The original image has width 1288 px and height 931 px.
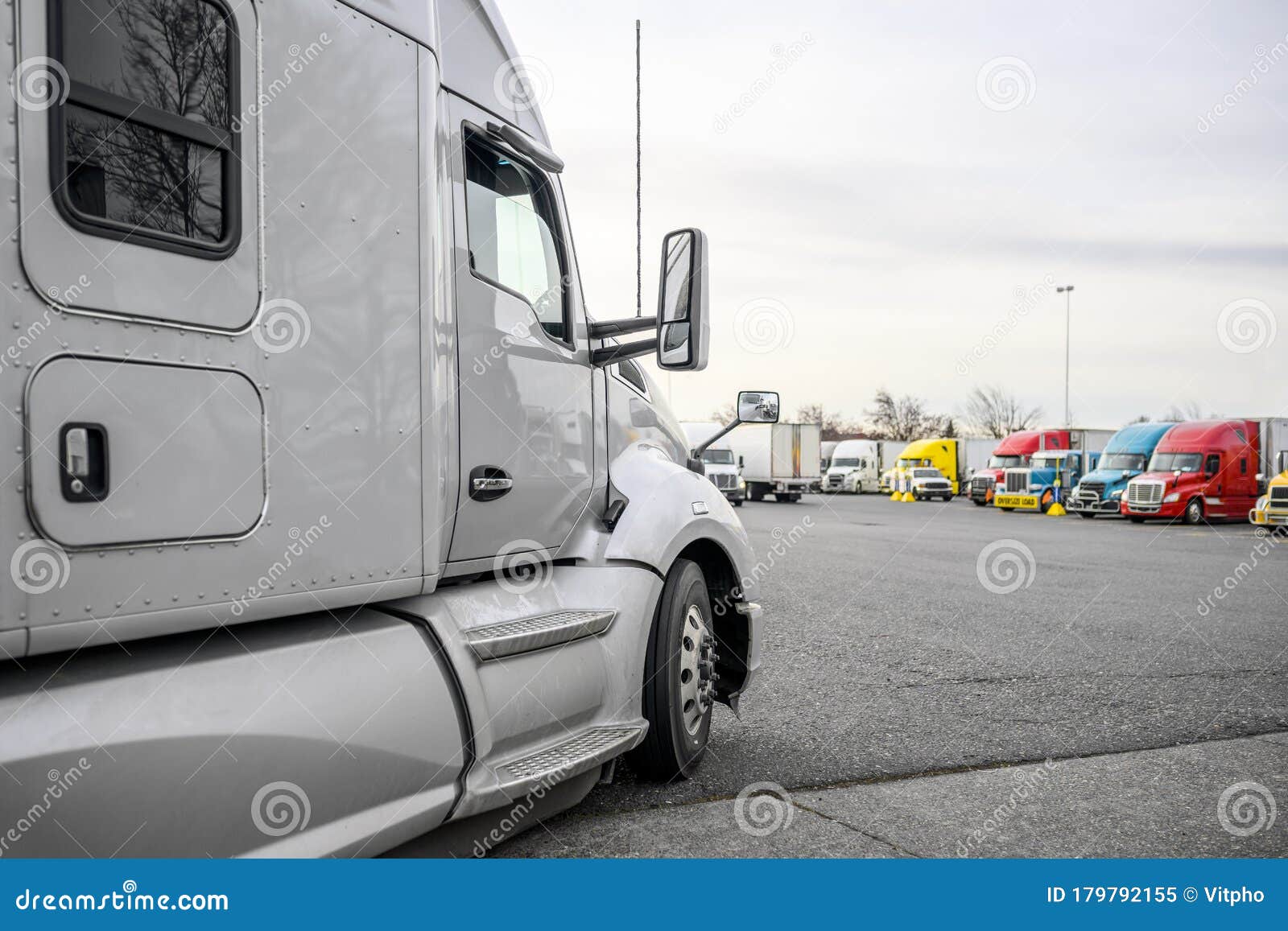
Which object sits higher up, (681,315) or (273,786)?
(681,315)

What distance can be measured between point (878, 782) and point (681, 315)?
220cm


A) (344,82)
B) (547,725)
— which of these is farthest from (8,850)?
(344,82)

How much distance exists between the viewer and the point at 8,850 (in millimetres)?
1969

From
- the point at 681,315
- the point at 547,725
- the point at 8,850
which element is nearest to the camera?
the point at 8,850

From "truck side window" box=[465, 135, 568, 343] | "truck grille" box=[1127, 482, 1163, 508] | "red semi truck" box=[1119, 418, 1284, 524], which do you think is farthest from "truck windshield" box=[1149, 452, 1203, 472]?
"truck side window" box=[465, 135, 568, 343]

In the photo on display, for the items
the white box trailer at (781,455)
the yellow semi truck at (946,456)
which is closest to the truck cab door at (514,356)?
the white box trailer at (781,455)

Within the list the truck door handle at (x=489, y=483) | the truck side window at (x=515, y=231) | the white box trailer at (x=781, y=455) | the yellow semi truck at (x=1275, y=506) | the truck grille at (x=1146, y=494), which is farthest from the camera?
the white box trailer at (x=781, y=455)

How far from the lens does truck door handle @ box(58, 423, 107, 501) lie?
205cm

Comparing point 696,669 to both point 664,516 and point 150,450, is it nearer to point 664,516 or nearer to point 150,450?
point 664,516

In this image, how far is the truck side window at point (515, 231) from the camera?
11.7 feet

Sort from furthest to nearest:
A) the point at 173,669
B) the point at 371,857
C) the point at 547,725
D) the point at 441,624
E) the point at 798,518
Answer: the point at 798,518 < the point at 547,725 < the point at 441,624 < the point at 371,857 < the point at 173,669

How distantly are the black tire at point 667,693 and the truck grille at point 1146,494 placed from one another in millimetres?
26554

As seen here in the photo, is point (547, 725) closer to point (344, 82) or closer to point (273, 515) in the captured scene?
point (273, 515)

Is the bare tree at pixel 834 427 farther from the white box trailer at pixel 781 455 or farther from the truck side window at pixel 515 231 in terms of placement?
the truck side window at pixel 515 231
